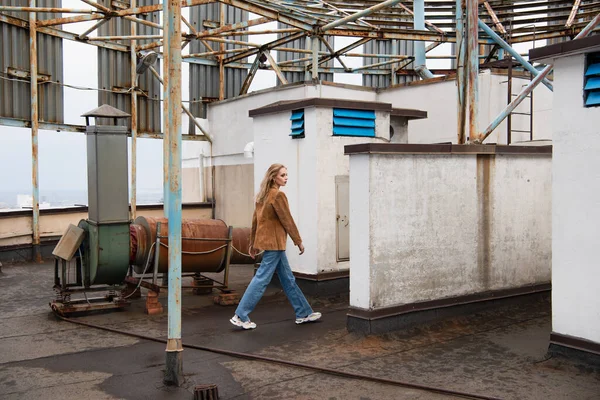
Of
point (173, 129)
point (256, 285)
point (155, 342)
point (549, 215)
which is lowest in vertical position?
point (155, 342)

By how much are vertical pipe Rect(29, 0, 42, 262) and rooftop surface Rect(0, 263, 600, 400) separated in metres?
5.59

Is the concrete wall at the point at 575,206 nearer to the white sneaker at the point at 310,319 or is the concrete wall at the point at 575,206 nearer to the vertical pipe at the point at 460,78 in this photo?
the vertical pipe at the point at 460,78

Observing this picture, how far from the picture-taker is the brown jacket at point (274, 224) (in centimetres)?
837

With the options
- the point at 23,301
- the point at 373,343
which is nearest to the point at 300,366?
the point at 373,343

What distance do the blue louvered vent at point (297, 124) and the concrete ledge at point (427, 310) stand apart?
12.0ft

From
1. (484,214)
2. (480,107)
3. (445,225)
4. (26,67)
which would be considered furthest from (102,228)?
(480,107)

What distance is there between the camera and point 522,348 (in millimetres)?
7367

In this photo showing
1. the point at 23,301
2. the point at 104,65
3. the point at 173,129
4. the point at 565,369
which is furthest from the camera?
the point at 104,65

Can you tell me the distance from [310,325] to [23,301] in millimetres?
Answer: 4869

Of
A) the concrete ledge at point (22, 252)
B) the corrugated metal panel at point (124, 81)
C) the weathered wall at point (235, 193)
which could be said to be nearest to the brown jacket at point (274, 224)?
the weathered wall at point (235, 193)

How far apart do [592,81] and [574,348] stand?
267 cm

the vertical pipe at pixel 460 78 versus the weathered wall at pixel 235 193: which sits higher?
the vertical pipe at pixel 460 78

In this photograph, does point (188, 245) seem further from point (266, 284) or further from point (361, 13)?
point (361, 13)

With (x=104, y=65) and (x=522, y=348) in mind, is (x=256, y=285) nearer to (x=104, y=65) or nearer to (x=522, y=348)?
(x=522, y=348)
